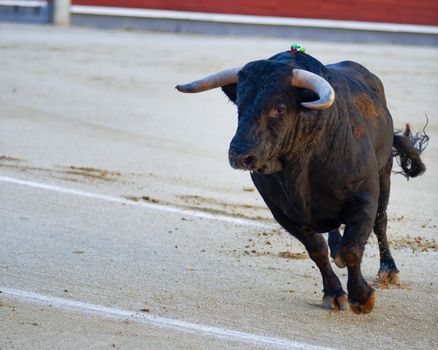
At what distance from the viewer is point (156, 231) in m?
6.38

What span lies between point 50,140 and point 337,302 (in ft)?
16.0

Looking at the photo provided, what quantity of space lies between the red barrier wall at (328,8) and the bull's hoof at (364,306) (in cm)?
1595

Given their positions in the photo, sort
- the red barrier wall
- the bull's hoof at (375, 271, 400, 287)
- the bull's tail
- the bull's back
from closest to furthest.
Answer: the bull's back < the bull's hoof at (375, 271, 400, 287) < the bull's tail < the red barrier wall

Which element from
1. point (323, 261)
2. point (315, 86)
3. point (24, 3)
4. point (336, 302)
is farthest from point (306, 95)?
point (24, 3)

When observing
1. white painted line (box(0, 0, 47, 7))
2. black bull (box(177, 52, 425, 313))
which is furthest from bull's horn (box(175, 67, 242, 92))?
white painted line (box(0, 0, 47, 7))

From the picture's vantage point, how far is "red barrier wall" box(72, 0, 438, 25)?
20281mm

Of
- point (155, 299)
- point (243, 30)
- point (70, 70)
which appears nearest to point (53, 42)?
point (70, 70)

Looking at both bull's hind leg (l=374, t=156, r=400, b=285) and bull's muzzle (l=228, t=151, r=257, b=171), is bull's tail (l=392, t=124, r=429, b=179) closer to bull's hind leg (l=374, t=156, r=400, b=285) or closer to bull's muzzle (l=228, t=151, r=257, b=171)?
bull's hind leg (l=374, t=156, r=400, b=285)

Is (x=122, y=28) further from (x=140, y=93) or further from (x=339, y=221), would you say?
(x=339, y=221)

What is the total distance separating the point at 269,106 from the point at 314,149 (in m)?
0.38

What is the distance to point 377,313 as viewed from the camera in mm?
4812

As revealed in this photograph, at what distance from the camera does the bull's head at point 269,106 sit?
4211mm

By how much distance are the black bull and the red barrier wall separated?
602 inches

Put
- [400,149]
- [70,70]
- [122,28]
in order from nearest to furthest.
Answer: [400,149] < [70,70] < [122,28]
